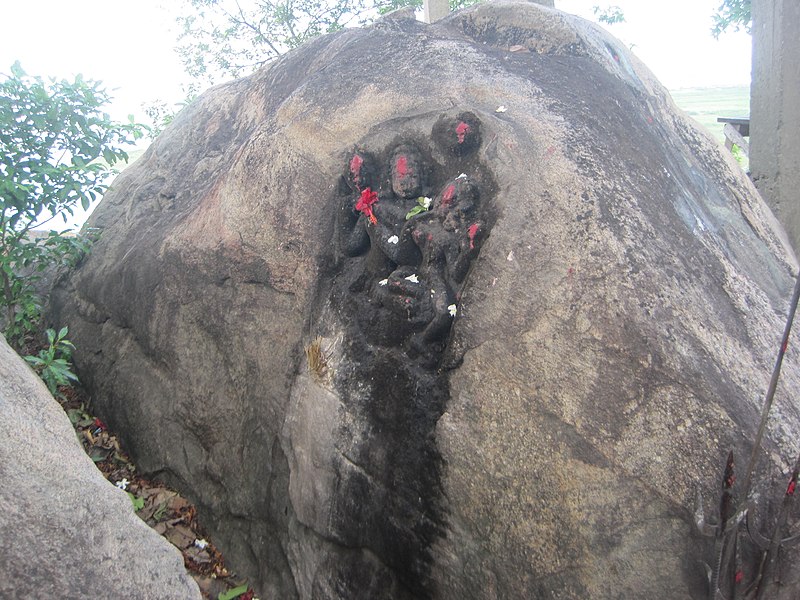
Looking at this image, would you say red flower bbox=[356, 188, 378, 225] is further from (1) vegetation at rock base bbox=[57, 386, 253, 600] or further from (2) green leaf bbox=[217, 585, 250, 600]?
(2) green leaf bbox=[217, 585, 250, 600]

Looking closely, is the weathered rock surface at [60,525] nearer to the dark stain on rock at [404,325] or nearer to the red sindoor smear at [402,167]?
the dark stain on rock at [404,325]

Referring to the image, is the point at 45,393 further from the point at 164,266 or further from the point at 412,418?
the point at 164,266

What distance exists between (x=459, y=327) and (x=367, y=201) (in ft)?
2.74

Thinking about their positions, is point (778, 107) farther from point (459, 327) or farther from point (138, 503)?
point (138, 503)

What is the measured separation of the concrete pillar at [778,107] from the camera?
221 inches

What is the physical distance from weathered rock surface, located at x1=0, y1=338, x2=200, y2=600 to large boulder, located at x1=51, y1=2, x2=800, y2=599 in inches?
38.6

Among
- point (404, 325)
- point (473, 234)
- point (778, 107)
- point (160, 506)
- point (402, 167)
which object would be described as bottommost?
point (160, 506)

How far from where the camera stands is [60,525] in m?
1.85

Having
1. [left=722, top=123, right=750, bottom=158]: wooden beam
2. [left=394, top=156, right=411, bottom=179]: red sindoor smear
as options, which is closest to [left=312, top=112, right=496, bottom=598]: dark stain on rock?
[left=394, top=156, right=411, bottom=179]: red sindoor smear

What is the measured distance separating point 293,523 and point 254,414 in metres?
0.56

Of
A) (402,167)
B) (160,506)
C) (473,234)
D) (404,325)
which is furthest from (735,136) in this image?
(160,506)

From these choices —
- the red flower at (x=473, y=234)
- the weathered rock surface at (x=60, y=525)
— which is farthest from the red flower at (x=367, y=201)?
the weathered rock surface at (x=60, y=525)

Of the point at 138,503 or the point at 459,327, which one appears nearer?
the point at 459,327

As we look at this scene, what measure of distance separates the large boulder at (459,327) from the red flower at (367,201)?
0.05 feet
